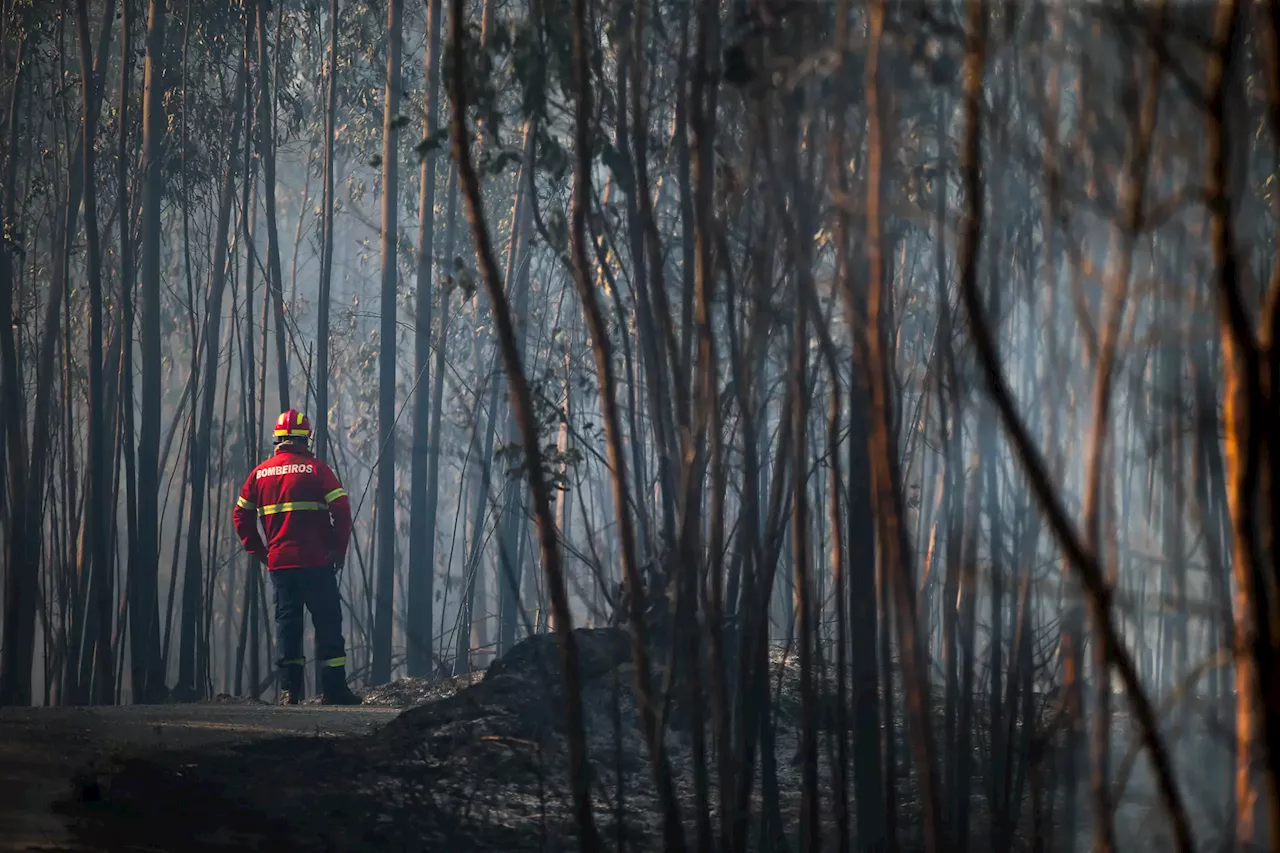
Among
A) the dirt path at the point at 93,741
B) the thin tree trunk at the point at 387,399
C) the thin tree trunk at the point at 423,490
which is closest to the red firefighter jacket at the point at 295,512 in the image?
the dirt path at the point at 93,741

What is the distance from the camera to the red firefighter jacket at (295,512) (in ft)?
22.2

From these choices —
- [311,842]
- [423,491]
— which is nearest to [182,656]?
[423,491]

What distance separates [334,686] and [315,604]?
→ 18.1 inches

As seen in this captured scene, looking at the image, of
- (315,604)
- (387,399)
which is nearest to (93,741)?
(315,604)

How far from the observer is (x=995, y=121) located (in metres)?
2.14

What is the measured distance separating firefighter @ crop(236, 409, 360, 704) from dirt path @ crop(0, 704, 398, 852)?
1.59 feet

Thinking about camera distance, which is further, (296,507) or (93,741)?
(296,507)

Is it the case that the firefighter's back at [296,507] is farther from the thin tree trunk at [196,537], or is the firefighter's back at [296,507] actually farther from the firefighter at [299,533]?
the thin tree trunk at [196,537]

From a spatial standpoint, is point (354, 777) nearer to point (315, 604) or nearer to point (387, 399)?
point (315, 604)

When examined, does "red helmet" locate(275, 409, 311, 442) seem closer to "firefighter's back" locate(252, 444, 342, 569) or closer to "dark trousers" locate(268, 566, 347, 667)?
"firefighter's back" locate(252, 444, 342, 569)

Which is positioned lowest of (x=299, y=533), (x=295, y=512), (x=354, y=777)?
(x=354, y=777)

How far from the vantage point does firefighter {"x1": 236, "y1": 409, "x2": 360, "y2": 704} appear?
6.77 meters

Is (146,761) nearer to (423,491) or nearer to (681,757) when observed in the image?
(681,757)

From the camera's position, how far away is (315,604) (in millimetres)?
6801
